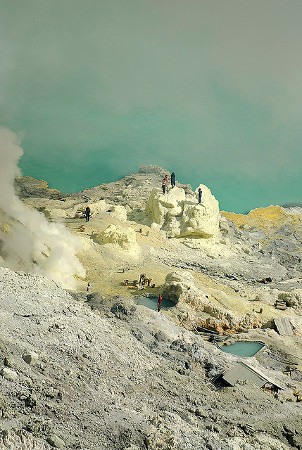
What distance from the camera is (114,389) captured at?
21.5 ft

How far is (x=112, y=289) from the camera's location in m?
16.3

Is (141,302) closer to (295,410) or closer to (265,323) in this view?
(265,323)

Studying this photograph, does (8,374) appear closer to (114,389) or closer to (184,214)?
(114,389)

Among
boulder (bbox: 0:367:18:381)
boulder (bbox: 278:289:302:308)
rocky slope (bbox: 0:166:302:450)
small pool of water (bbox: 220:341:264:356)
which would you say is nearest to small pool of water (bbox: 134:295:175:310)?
rocky slope (bbox: 0:166:302:450)

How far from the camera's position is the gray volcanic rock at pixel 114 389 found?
4.87 m

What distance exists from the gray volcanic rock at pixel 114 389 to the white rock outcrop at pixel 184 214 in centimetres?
1733

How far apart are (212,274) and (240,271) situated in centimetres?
313

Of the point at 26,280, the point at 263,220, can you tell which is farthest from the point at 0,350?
the point at 263,220

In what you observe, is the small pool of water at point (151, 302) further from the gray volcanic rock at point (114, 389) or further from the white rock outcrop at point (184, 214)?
the white rock outcrop at point (184, 214)

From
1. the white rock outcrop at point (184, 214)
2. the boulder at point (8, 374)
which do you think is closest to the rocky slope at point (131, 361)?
the boulder at point (8, 374)

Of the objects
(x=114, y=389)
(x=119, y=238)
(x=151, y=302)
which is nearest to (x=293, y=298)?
(x=151, y=302)

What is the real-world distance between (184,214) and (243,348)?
16557 millimetres

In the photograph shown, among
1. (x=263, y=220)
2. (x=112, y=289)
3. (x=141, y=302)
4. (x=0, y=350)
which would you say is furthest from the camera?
(x=263, y=220)

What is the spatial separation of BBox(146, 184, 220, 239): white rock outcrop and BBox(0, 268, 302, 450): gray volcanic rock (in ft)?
56.9
